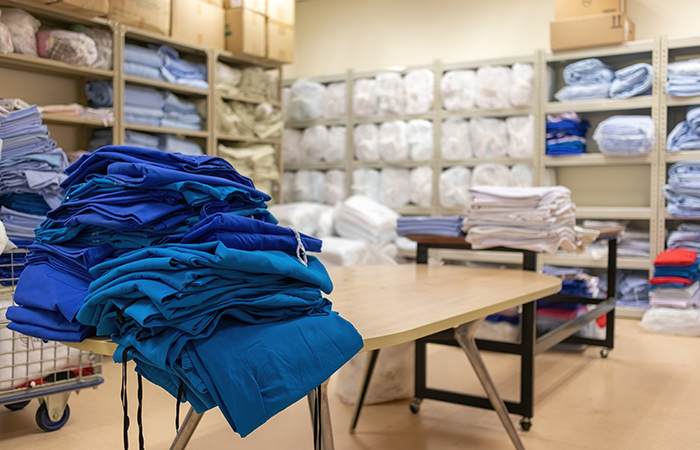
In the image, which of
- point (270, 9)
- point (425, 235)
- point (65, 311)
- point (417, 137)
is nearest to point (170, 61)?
point (270, 9)

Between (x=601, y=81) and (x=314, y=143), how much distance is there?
2.49 metres

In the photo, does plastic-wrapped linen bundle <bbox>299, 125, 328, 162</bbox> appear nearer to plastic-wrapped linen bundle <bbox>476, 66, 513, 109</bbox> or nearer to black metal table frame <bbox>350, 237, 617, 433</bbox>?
plastic-wrapped linen bundle <bbox>476, 66, 513, 109</bbox>

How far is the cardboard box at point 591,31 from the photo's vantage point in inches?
181

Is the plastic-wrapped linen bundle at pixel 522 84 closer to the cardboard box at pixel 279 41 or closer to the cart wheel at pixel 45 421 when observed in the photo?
the cardboard box at pixel 279 41

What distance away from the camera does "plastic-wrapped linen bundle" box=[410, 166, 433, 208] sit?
5309 millimetres

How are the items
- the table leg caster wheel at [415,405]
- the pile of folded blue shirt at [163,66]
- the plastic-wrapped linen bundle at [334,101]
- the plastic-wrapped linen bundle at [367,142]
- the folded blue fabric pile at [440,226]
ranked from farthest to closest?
the plastic-wrapped linen bundle at [334,101], the plastic-wrapped linen bundle at [367,142], the pile of folded blue shirt at [163,66], the folded blue fabric pile at [440,226], the table leg caster wheel at [415,405]

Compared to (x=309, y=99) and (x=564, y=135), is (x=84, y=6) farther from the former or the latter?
(x=564, y=135)

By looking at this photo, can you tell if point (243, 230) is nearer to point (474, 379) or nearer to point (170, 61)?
point (474, 379)

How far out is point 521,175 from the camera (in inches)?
195

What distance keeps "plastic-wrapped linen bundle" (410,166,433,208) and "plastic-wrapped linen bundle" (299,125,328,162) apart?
0.95 m

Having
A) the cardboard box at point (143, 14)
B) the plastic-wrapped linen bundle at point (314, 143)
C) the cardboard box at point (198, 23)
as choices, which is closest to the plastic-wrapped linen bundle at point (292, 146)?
the plastic-wrapped linen bundle at point (314, 143)

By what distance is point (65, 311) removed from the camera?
1171 mm

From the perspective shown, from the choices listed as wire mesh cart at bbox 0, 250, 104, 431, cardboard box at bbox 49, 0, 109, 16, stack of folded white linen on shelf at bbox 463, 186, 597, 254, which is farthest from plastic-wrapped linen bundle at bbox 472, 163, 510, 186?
wire mesh cart at bbox 0, 250, 104, 431

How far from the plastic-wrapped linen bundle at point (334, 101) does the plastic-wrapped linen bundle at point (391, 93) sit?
1.31 feet
